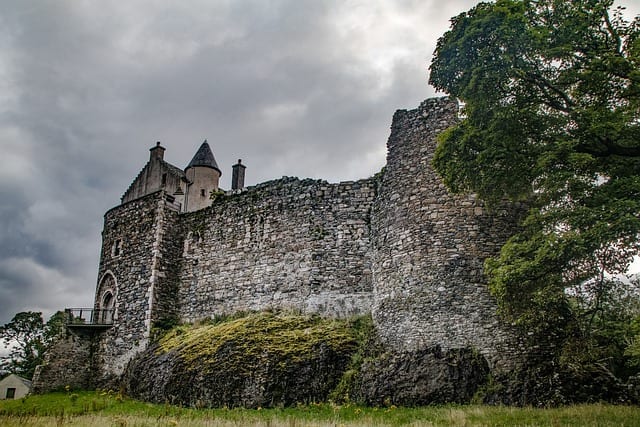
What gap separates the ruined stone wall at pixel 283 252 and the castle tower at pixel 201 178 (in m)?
11.6

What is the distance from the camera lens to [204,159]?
36125mm

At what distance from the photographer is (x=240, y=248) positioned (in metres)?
21.4

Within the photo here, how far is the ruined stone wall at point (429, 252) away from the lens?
13977 mm

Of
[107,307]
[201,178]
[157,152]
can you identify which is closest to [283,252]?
[107,307]

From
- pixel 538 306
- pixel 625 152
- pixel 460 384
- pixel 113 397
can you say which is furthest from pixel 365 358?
pixel 113 397

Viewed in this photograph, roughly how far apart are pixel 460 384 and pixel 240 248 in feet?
35.8

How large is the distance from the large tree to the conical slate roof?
84.2 ft

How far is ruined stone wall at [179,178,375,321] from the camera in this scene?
1854cm

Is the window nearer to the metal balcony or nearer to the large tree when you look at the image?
the metal balcony

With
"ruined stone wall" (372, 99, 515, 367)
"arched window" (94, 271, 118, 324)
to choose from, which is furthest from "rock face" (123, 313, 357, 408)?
"arched window" (94, 271, 118, 324)

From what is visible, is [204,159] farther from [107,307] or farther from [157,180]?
[107,307]

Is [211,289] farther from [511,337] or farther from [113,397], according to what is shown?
[511,337]

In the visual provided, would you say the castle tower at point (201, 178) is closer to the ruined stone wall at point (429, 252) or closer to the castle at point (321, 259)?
the castle at point (321, 259)

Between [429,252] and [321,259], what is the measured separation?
485 centimetres
